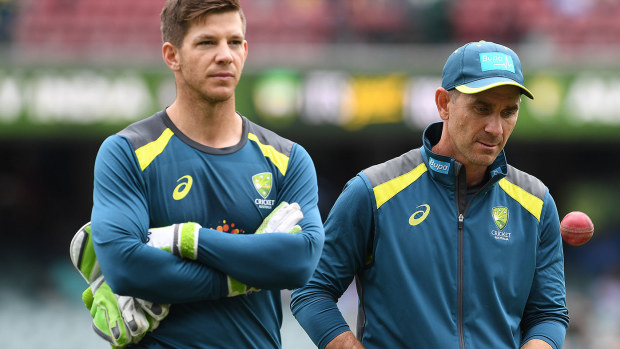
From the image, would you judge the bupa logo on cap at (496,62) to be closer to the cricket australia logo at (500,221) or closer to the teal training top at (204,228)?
the cricket australia logo at (500,221)

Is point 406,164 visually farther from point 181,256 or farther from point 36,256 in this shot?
point 36,256

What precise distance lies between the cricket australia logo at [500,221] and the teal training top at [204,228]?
676mm

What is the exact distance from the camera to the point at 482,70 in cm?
338

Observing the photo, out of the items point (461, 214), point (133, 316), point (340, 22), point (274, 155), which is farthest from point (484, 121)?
point (340, 22)

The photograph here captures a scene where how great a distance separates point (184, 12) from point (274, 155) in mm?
575

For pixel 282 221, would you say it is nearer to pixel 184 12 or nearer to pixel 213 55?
pixel 213 55

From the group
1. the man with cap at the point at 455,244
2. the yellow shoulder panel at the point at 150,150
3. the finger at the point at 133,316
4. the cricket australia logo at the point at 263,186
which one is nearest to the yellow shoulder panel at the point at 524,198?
the man with cap at the point at 455,244

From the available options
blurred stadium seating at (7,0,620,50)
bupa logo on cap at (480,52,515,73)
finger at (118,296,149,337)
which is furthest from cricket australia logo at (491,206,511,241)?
blurred stadium seating at (7,0,620,50)

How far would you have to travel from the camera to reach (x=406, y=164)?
356 cm

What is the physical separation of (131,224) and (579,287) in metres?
11.8

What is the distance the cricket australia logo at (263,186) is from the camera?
3229 millimetres

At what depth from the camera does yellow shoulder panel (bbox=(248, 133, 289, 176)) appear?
3295 mm

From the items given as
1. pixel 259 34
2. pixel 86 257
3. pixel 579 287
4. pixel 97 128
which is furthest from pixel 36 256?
pixel 86 257

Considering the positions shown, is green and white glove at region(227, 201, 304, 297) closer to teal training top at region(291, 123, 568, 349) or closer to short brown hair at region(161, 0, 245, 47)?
teal training top at region(291, 123, 568, 349)
